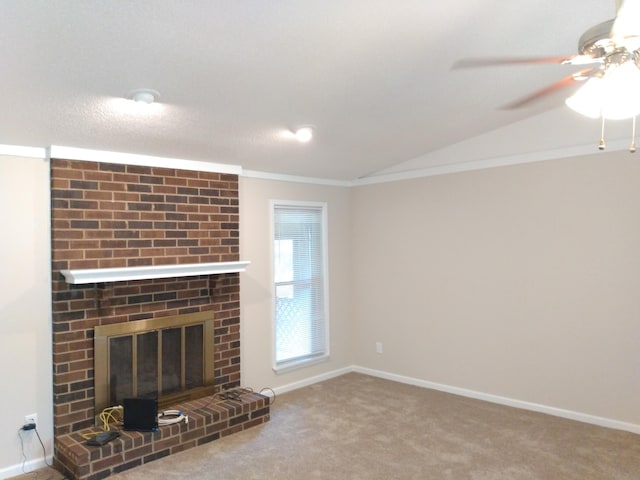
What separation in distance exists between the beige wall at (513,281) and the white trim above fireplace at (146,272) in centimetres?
182

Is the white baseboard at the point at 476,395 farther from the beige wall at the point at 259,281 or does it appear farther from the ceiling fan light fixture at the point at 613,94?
the ceiling fan light fixture at the point at 613,94

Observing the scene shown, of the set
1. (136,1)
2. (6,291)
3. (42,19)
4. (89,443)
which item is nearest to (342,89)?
(136,1)

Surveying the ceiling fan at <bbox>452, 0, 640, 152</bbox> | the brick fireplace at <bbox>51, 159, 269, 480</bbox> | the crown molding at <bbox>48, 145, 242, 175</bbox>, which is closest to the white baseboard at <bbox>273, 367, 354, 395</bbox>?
the brick fireplace at <bbox>51, 159, 269, 480</bbox>

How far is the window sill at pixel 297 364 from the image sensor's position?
4.62 meters

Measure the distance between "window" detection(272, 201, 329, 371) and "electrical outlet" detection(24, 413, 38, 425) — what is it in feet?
6.63

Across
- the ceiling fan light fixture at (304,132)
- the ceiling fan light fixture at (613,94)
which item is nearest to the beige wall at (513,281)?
the ceiling fan light fixture at (304,132)

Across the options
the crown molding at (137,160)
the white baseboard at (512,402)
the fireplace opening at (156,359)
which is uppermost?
the crown molding at (137,160)

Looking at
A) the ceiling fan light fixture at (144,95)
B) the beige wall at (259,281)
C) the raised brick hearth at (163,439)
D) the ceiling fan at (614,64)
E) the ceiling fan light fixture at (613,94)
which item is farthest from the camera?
the beige wall at (259,281)

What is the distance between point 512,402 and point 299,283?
2.23 metres

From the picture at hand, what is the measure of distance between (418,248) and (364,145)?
1.31 meters

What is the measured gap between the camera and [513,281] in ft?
13.6

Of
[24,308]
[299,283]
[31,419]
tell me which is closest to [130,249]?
[24,308]

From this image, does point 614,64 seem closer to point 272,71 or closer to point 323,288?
point 272,71

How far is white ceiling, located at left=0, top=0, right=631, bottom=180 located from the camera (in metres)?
1.96
